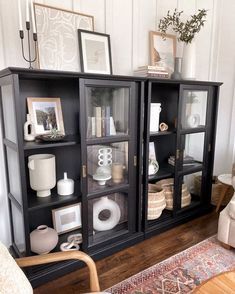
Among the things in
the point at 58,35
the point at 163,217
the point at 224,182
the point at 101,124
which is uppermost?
the point at 58,35

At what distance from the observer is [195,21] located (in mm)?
2359

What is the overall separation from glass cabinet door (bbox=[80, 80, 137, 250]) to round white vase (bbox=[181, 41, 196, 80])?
79cm

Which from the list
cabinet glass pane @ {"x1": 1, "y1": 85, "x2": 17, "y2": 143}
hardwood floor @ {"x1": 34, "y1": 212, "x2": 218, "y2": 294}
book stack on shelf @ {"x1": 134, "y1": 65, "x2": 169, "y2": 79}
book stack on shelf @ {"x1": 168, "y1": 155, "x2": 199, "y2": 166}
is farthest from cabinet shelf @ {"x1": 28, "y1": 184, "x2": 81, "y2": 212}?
book stack on shelf @ {"x1": 134, "y1": 65, "x2": 169, "y2": 79}

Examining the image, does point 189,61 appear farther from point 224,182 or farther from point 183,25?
point 224,182

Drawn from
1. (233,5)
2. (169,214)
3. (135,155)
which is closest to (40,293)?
(135,155)

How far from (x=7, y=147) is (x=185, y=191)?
5.99ft

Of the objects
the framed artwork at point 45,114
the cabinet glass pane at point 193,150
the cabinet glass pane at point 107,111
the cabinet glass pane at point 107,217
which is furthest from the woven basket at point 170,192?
the framed artwork at point 45,114

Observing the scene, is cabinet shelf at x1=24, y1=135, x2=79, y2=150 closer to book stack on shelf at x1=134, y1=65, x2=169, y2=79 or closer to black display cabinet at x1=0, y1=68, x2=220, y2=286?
black display cabinet at x1=0, y1=68, x2=220, y2=286

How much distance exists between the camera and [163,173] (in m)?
2.36

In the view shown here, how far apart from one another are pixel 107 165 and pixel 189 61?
4.46 ft

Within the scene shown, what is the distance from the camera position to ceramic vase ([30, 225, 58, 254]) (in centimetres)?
171

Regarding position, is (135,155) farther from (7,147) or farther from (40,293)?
(40,293)

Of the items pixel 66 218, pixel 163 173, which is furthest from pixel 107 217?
pixel 163 173

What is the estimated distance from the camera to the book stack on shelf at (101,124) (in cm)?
183
